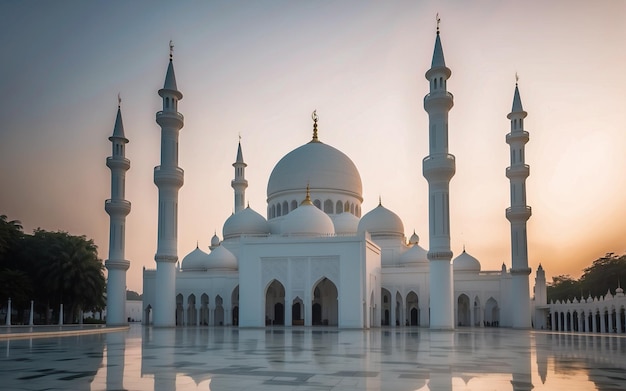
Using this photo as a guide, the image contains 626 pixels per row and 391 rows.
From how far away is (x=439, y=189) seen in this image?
104 feet

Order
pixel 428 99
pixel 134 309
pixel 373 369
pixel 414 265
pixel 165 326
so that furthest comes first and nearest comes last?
1. pixel 134 309
2. pixel 414 265
3. pixel 165 326
4. pixel 428 99
5. pixel 373 369

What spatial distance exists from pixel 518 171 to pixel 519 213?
7.99 ft

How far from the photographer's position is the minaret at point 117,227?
3644cm

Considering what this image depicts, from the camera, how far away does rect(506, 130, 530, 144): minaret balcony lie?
37.5 meters

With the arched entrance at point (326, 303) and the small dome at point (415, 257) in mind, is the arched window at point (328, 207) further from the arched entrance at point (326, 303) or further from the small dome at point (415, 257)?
the arched entrance at point (326, 303)

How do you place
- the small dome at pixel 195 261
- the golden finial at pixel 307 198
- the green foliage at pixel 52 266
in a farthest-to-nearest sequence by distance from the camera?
the small dome at pixel 195 261
the golden finial at pixel 307 198
the green foliage at pixel 52 266

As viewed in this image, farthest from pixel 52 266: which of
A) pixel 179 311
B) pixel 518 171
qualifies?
pixel 518 171

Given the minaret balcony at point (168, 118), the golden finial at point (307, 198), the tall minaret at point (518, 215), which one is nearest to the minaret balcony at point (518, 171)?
the tall minaret at point (518, 215)

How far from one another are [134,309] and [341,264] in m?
37.3

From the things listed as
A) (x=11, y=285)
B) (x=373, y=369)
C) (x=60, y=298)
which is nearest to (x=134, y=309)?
(x=60, y=298)

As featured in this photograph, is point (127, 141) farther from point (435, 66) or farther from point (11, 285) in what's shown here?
point (435, 66)

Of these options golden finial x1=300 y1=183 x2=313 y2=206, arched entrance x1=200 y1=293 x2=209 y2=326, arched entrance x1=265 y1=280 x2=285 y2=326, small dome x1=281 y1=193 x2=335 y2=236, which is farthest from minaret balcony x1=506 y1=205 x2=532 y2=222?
arched entrance x1=200 y1=293 x2=209 y2=326

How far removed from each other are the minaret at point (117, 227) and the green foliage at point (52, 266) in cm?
383

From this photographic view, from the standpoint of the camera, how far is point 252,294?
34.7 m
